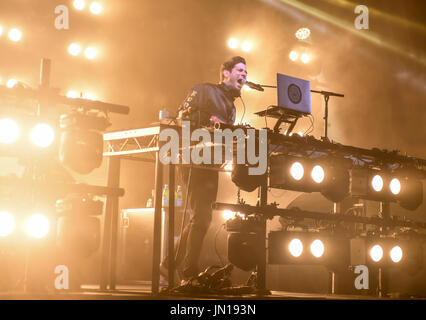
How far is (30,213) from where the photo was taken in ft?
10.9

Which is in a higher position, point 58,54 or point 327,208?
point 58,54

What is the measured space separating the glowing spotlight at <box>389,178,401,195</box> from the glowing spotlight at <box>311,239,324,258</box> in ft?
3.08

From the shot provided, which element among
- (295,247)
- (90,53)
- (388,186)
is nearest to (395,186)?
(388,186)

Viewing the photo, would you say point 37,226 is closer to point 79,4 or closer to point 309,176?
point 309,176

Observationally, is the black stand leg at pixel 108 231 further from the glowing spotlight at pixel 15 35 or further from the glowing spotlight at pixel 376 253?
the glowing spotlight at pixel 15 35

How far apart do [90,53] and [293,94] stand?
385 cm

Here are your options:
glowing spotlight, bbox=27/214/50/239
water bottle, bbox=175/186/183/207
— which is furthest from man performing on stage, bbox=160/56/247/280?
water bottle, bbox=175/186/183/207

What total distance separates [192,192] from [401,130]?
3088 mm

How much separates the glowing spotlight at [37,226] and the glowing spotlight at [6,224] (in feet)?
0.33

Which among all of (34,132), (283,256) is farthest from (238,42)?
(34,132)

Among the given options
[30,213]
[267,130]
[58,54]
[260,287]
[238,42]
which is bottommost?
[260,287]

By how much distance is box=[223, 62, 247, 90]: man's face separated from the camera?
461 centimetres

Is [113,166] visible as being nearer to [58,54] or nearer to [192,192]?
[192,192]

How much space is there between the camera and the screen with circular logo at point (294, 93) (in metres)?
4.33
